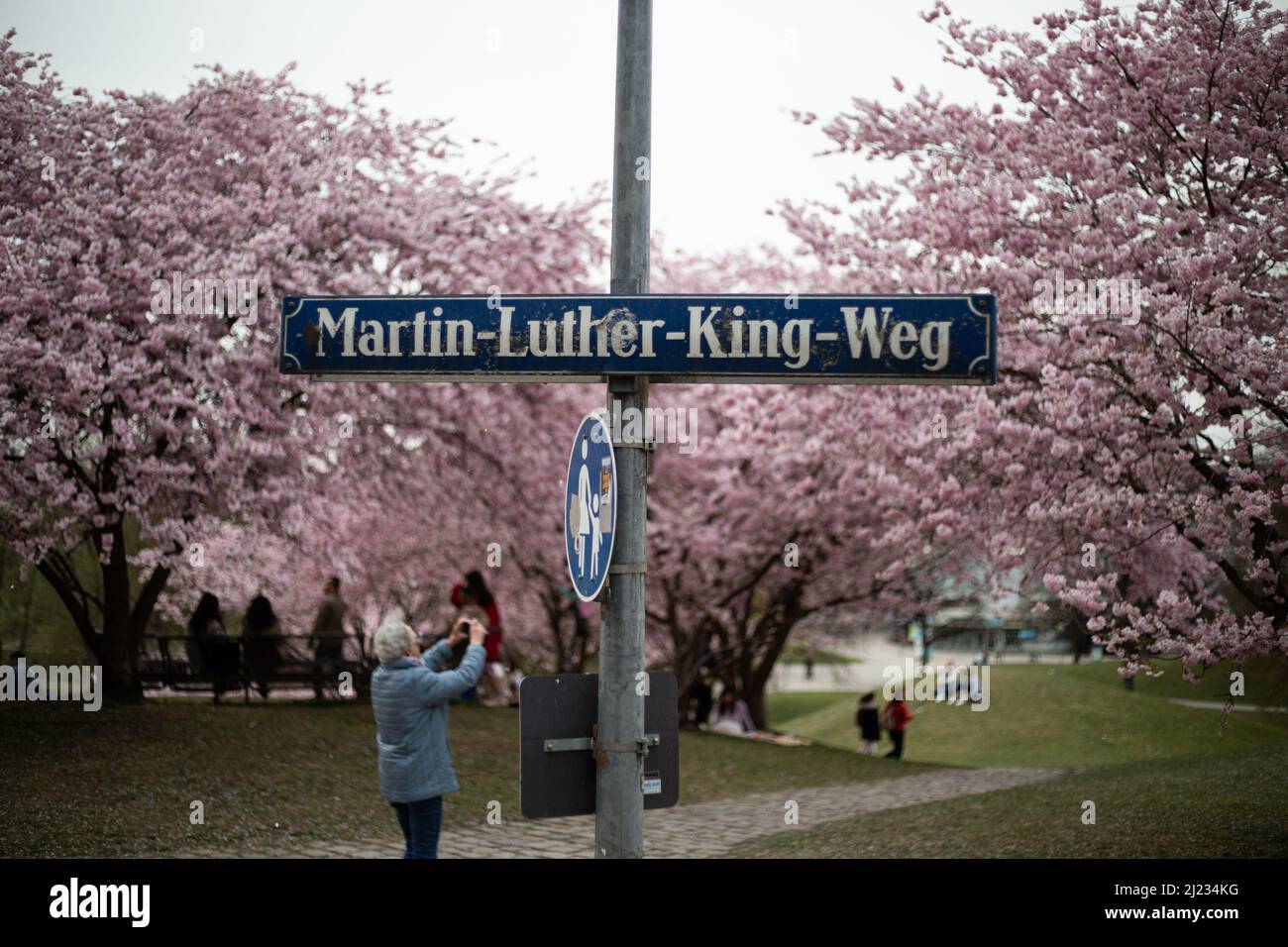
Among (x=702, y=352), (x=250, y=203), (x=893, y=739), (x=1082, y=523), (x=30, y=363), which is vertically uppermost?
(x=250, y=203)


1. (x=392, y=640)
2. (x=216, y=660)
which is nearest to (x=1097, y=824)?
(x=392, y=640)

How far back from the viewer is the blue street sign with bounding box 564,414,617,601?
4.47 metres

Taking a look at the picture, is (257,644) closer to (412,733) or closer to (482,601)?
(482,601)

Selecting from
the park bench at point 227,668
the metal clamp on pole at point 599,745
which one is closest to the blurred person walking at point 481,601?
the park bench at point 227,668

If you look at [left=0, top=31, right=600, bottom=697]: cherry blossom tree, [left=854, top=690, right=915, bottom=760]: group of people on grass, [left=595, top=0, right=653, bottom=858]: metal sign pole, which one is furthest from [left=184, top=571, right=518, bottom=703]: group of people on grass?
[left=595, top=0, right=653, bottom=858]: metal sign pole

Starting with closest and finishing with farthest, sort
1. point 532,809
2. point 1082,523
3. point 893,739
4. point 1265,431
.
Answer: point 532,809 → point 1265,431 → point 1082,523 → point 893,739

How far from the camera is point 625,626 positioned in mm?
4547

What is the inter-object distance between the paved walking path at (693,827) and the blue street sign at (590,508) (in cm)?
599

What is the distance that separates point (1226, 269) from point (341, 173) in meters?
9.80

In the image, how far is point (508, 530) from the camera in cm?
1831
